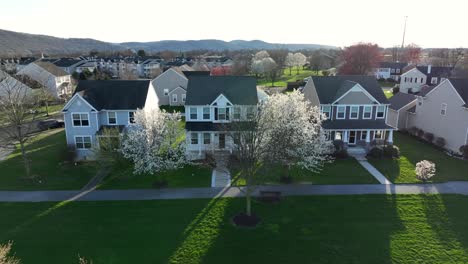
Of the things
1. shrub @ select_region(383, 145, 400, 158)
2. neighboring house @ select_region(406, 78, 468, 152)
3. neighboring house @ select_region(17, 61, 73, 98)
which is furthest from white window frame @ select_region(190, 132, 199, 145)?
neighboring house @ select_region(17, 61, 73, 98)

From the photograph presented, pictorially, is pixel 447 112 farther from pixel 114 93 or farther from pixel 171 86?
pixel 171 86

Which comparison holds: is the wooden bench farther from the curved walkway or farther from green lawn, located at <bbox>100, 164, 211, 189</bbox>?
green lawn, located at <bbox>100, 164, 211, 189</bbox>

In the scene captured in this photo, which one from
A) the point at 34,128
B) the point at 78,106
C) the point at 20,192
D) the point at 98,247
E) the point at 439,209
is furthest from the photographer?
the point at 34,128

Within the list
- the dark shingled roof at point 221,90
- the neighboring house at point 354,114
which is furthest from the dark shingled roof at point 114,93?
the neighboring house at point 354,114

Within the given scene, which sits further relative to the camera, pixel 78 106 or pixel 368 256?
pixel 78 106

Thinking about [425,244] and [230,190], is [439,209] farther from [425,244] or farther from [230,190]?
[230,190]

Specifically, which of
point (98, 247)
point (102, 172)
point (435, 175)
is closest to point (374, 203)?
point (435, 175)
